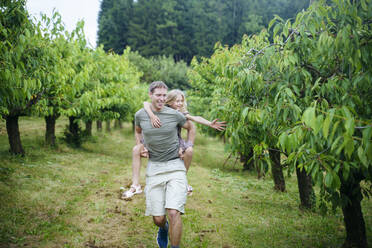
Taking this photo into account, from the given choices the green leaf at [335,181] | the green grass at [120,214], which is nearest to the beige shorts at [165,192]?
the green grass at [120,214]

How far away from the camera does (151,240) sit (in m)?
5.76

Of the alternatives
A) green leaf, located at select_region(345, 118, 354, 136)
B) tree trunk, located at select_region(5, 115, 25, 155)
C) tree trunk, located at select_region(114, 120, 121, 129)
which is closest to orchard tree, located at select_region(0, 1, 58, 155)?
tree trunk, located at select_region(5, 115, 25, 155)

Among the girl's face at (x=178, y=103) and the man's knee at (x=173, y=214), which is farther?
→ the girl's face at (x=178, y=103)

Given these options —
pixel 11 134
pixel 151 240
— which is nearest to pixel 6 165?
pixel 11 134

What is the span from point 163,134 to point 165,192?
907 millimetres

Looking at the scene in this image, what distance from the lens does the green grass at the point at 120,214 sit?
18.9 feet

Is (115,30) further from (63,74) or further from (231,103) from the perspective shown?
(231,103)

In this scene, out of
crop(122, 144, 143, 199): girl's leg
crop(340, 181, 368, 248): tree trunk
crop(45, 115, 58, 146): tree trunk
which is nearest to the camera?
crop(122, 144, 143, 199): girl's leg

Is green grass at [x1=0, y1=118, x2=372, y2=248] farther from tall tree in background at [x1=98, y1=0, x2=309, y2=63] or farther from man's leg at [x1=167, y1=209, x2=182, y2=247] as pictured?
tall tree in background at [x1=98, y1=0, x2=309, y2=63]

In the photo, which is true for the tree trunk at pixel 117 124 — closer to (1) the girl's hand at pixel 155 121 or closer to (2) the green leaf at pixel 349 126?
(1) the girl's hand at pixel 155 121

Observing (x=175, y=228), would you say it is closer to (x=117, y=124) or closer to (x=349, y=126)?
(x=349, y=126)

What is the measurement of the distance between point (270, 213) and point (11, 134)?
10.8m

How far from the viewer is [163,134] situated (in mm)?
4234

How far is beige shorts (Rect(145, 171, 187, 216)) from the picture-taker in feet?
13.6
